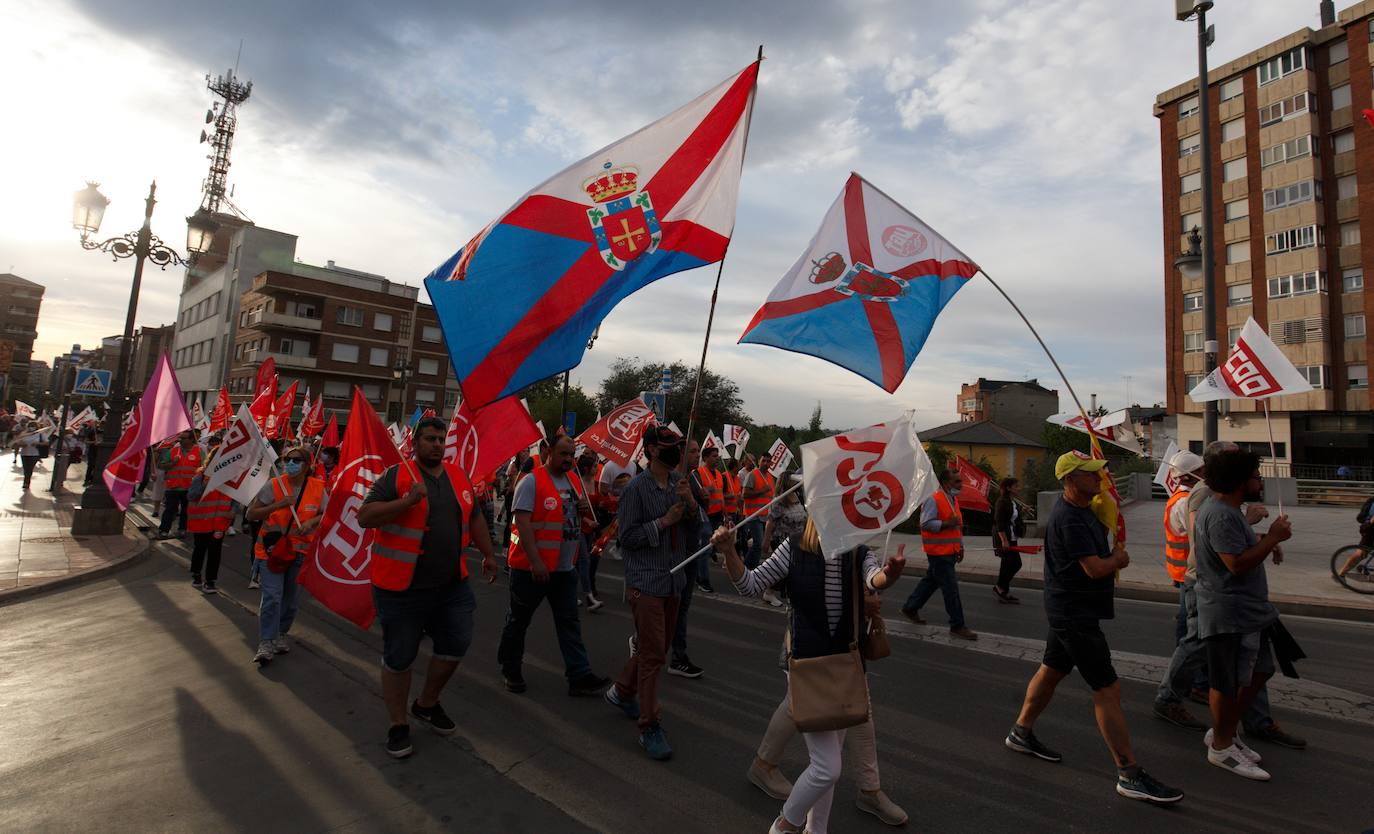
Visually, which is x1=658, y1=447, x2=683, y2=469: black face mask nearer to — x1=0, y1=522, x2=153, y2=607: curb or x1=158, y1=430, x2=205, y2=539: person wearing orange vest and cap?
x1=0, y1=522, x2=153, y2=607: curb

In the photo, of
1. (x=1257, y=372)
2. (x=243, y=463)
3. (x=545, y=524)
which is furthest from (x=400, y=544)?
(x=1257, y=372)

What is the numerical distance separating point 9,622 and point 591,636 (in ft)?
18.2

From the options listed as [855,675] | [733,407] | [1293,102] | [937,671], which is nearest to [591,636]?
[937,671]

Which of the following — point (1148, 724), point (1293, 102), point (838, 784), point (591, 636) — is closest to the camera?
point (838, 784)

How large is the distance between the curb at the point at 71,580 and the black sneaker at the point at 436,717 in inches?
245

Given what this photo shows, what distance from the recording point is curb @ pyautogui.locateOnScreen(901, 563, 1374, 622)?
334 inches

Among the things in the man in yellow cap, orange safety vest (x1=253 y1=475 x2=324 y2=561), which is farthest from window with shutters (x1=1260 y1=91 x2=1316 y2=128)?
orange safety vest (x1=253 y1=475 x2=324 y2=561)

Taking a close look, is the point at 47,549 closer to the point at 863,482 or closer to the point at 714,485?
the point at 714,485

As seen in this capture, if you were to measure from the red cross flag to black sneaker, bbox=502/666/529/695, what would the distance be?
5.06 m

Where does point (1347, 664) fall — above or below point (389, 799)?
above

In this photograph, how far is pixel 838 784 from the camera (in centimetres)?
371

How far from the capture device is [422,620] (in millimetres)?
4129

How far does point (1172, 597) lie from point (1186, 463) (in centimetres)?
387

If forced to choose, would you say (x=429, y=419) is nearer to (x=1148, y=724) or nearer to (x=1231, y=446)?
(x=1231, y=446)
